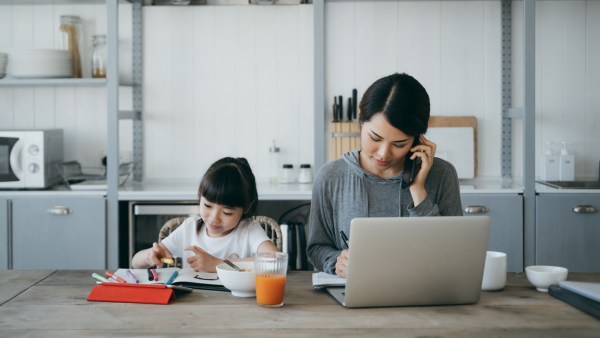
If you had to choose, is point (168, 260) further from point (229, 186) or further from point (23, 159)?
point (23, 159)

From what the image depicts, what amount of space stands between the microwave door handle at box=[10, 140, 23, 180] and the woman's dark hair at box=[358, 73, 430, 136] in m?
2.11

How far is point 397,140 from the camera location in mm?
2320

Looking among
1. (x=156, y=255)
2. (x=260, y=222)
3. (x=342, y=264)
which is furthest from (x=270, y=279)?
(x=260, y=222)

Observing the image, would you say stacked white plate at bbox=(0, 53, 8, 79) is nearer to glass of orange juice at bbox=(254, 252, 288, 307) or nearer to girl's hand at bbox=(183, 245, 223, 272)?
girl's hand at bbox=(183, 245, 223, 272)

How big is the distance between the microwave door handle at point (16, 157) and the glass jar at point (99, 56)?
21.2 inches

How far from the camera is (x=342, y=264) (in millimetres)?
2135

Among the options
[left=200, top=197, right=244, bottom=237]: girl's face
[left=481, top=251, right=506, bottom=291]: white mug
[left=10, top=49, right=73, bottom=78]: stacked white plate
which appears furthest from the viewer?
[left=10, top=49, right=73, bottom=78]: stacked white plate

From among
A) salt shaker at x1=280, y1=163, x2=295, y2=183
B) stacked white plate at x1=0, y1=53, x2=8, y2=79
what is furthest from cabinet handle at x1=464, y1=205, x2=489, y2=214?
stacked white plate at x1=0, y1=53, x2=8, y2=79

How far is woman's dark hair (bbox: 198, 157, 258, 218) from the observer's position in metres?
2.50

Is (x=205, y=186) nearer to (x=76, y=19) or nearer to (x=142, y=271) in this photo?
(x=142, y=271)

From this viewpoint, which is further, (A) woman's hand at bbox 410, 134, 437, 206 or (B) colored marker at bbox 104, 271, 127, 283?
(A) woman's hand at bbox 410, 134, 437, 206

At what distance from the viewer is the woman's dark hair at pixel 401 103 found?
7.52 feet

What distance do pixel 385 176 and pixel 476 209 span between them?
4.44 ft

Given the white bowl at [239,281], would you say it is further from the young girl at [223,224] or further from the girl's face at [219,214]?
the girl's face at [219,214]
